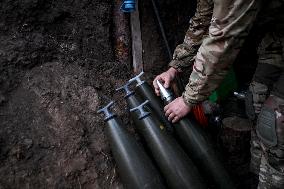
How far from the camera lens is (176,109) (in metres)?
2.43

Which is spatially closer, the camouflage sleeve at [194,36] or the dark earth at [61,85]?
the dark earth at [61,85]

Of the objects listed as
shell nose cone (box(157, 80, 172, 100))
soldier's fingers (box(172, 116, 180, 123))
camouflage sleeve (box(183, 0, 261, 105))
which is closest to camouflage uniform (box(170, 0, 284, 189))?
camouflage sleeve (box(183, 0, 261, 105))

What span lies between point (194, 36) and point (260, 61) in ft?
1.95

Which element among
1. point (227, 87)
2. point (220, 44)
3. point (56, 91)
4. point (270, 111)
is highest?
point (220, 44)

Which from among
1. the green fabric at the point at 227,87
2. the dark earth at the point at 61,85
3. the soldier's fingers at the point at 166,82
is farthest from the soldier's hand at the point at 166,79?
the green fabric at the point at 227,87

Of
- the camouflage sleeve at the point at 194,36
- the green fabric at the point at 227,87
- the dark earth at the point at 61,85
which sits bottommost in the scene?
the green fabric at the point at 227,87

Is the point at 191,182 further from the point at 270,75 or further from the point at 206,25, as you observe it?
the point at 206,25

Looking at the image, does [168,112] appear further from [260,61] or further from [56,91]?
[56,91]

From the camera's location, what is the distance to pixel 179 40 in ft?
12.6

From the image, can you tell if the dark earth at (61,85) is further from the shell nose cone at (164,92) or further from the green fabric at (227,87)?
the green fabric at (227,87)

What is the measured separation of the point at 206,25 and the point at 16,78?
1.52m

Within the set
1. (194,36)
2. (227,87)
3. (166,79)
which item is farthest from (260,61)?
(227,87)

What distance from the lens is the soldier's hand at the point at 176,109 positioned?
2.40 m

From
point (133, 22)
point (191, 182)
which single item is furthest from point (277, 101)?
point (133, 22)
